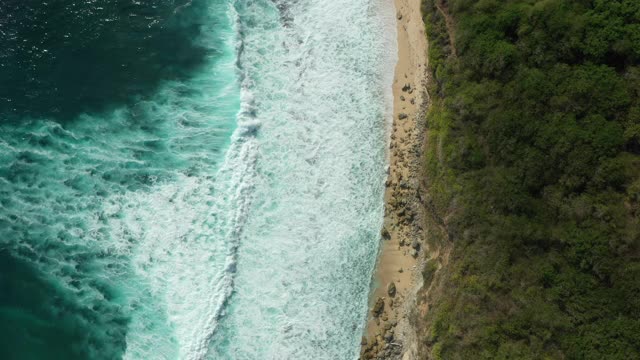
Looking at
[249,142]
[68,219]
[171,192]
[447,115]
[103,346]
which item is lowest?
[103,346]

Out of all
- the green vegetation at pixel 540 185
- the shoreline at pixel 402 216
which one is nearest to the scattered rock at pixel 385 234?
the shoreline at pixel 402 216

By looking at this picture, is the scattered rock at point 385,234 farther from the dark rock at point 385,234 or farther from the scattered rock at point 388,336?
the scattered rock at point 388,336

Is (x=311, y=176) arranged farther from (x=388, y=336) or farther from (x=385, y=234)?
(x=388, y=336)

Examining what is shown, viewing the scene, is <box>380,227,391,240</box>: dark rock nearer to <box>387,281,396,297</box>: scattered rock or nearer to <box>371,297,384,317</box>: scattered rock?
<box>387,281,396,297</box>: scattered rock

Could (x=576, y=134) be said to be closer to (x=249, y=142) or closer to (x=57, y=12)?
(x=249, y=142)

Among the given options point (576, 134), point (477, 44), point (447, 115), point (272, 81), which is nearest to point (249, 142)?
point (272, 81)

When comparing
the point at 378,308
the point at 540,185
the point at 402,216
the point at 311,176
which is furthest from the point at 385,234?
the point at 540,185
